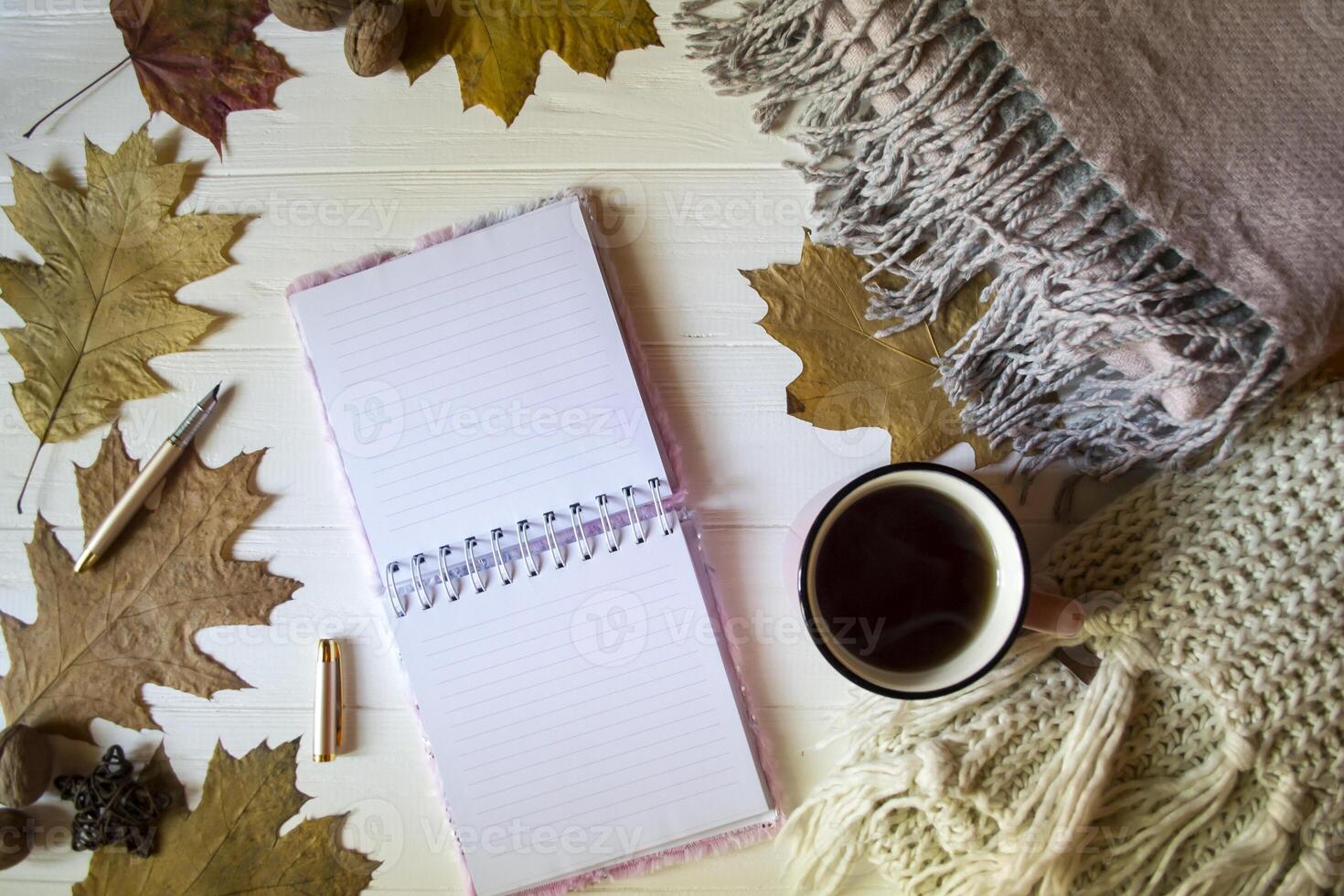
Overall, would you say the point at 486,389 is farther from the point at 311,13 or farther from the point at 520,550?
the point at 311,13

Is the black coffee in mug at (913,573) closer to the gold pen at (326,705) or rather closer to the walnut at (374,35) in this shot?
the gold pen at (326,705)

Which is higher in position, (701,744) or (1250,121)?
(1250,121)

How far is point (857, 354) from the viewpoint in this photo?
0.72 metres

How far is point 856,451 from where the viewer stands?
721mm

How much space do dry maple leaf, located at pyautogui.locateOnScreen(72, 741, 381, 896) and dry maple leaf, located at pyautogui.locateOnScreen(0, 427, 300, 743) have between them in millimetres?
72

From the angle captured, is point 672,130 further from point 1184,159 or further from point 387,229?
point 1184,159

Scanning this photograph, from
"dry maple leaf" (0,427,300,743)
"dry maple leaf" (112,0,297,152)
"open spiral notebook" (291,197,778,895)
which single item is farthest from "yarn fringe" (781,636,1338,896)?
"dry maple leaf" (112,0,297,152)

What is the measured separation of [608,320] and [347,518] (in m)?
0.28

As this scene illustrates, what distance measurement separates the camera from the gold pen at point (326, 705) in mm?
714

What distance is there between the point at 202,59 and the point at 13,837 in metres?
0.68

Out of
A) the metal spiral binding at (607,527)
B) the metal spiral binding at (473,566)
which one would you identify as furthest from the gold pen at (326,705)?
the metal spiral binding at (607,527)

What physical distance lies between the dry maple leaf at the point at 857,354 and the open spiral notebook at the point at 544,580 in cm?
14

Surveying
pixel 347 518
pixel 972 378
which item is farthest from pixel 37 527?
pixel 972 378

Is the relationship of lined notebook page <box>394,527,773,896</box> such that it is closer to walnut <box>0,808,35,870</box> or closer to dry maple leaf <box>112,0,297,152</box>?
walnut <box>0,808,35,870</box>
